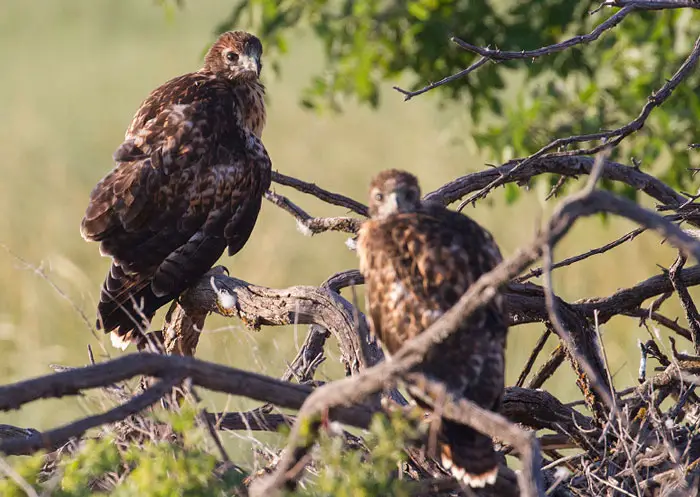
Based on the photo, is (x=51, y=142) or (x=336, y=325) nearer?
(x=336, y=325)

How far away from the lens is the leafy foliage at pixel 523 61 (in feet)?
20.0

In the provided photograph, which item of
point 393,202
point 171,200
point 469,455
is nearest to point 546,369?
point 393,202

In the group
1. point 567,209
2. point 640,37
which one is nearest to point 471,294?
point 567,209

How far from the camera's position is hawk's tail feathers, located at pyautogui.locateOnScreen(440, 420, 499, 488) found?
9.41ft

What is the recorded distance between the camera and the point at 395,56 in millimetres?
6754

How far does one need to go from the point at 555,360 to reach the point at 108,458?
2.34m

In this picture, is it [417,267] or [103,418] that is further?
[417,267]

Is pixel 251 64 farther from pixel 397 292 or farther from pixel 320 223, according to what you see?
pixel 397 292

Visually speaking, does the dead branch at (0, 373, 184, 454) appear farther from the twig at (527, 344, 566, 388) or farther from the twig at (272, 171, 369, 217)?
the twig at (527, 344, 566, 388)

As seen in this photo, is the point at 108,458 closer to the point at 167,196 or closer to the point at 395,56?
the point at 167,196

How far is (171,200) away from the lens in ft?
16.1

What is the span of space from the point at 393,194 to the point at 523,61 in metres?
3.29

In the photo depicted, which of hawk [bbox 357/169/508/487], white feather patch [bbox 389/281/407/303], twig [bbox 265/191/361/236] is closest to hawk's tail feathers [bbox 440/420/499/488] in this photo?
hawk [bbox 357/169/508/487]

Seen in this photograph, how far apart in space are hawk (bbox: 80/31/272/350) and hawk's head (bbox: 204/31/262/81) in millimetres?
328
